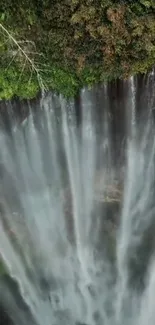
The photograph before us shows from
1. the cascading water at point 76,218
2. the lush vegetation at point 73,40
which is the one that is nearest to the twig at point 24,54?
the lush vegetation at point 73,40

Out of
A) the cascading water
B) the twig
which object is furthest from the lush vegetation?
the cascading water

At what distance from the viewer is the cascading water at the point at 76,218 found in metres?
9.04

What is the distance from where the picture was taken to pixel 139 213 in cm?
1002

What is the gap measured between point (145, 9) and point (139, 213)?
454 cm

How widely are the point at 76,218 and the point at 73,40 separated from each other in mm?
4398

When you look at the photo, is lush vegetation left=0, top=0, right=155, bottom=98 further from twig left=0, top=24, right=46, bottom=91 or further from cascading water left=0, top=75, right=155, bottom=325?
cascading water left=0, top=75, right=155, bottom=325

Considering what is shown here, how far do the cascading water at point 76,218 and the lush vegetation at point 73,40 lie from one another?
→ 737mm

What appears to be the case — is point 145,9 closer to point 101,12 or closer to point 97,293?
point 101,12

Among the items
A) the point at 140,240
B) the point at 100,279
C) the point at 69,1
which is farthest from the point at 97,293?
the point at 69,1

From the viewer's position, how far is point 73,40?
731 centimetres

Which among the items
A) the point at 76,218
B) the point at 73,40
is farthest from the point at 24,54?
the point at 76,218

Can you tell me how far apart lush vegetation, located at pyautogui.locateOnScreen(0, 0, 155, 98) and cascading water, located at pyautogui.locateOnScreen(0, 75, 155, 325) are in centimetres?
74

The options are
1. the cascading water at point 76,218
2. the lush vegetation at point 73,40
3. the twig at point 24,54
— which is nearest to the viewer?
the lush vegetation at point 73,40

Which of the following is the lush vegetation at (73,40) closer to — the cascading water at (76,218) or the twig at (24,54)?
the twig at (24,54)
